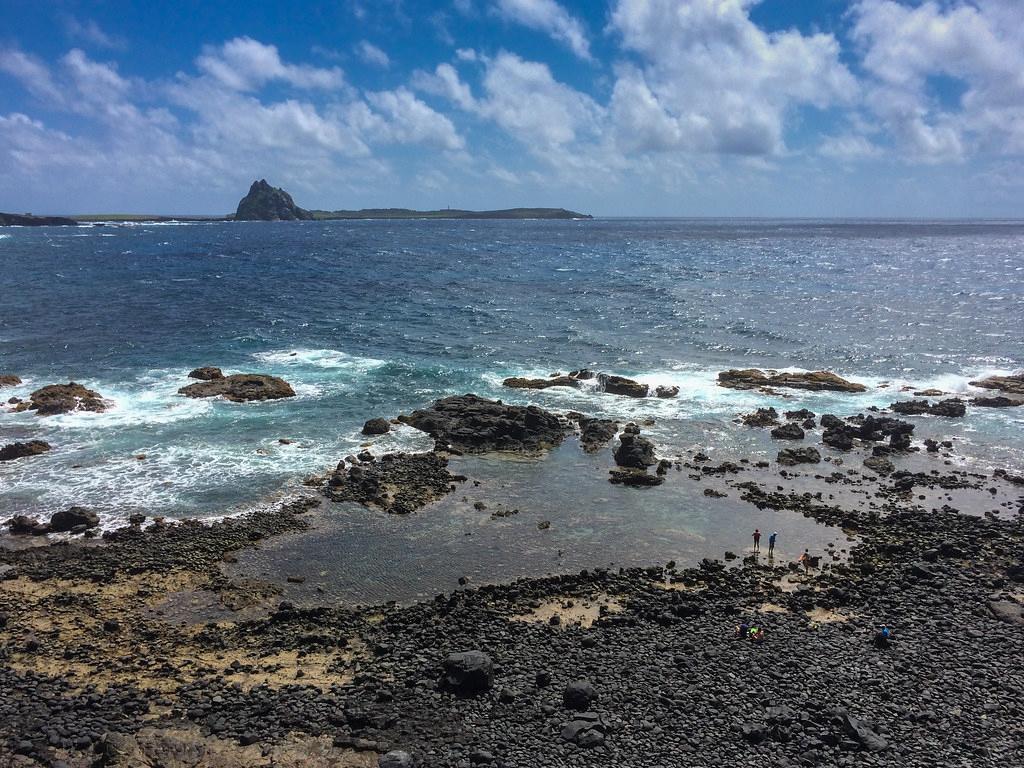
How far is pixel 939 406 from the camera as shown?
50469 millimetres

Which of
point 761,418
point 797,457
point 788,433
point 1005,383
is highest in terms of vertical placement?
point 1005,383

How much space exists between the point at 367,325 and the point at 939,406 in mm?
57701

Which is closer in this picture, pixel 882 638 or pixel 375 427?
pixel 882 638

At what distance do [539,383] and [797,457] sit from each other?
71.1ft

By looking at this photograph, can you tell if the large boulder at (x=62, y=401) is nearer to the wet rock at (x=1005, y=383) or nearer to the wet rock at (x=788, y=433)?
the wet rock at (x=788, y=433)

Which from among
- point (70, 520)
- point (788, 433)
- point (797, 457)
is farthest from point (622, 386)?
point (70, 520)

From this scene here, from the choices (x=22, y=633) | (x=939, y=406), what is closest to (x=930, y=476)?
(x=939, y=406)

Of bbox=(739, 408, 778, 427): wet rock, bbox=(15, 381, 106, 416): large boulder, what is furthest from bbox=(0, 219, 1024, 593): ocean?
bbox=(15, 381, 106, 416): large boulder

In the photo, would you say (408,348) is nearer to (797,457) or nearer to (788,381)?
(788,381)

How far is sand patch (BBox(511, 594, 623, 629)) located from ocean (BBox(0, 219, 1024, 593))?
345 inches

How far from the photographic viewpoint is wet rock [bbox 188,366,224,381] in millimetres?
54562

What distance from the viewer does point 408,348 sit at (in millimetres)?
68438

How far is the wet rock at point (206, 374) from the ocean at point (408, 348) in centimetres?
163

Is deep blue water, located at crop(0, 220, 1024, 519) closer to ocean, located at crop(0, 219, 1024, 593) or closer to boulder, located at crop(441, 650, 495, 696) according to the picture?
ocean, located at crop(0, 219, 1024, 593)
